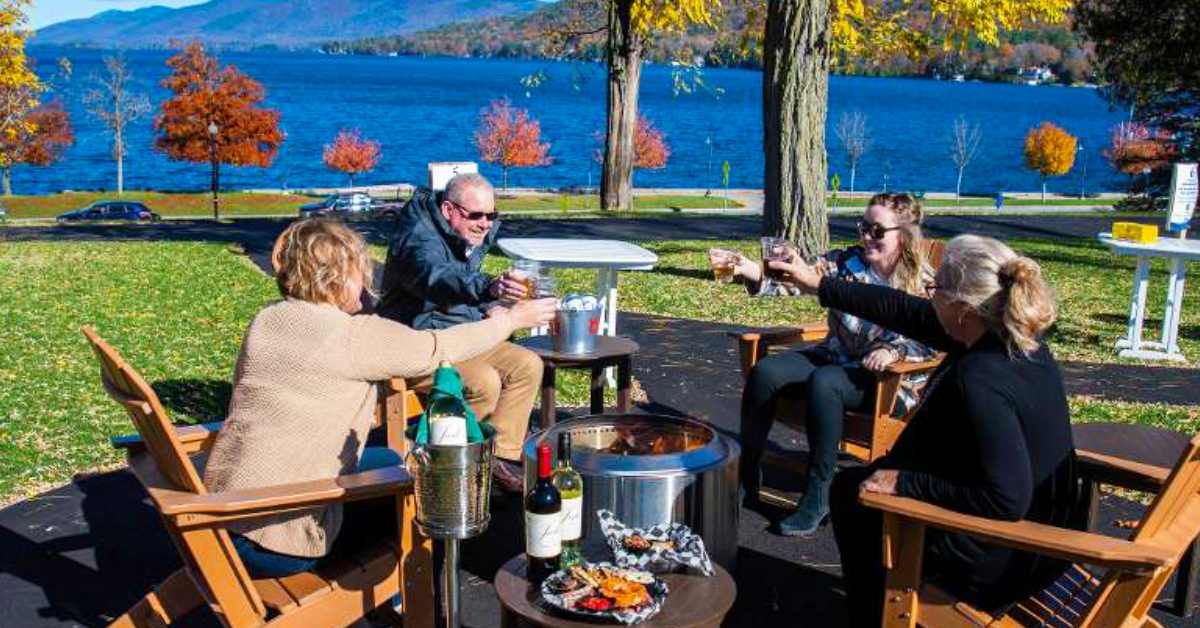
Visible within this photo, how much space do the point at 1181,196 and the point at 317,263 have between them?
7881 mm

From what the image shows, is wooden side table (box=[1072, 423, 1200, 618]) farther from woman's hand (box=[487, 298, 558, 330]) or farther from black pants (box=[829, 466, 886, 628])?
woman's hand (box=[487, 298, 558, 330])

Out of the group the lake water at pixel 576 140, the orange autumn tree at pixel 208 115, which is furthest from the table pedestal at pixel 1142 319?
the orange autumn tree at pixel 208 115

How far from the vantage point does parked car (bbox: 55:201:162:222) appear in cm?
4446

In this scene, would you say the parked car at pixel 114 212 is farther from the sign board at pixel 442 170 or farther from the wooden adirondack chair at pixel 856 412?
the wooden adirondack chair at pixel 856 412

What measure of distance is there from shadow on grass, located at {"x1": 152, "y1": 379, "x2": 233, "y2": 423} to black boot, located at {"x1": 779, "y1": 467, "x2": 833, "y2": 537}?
3364 millimetres

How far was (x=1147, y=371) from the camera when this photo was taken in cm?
881

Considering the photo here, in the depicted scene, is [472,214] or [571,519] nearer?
[571,519]

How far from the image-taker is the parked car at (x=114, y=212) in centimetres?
4446

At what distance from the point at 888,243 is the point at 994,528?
2300mm

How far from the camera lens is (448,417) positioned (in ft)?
10.8

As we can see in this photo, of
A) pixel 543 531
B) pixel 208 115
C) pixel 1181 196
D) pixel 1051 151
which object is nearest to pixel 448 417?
pixel 543 531

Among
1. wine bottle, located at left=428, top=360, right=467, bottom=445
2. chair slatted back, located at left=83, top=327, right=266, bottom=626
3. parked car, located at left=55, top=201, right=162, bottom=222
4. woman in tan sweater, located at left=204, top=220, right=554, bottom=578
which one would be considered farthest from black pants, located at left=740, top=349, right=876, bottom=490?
parked car, located at left=55, top=201, right=162, bottom=222

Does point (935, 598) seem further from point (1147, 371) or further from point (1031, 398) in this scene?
point (1147, 371)

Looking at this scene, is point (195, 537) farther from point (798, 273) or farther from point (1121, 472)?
point (1121, 472)
